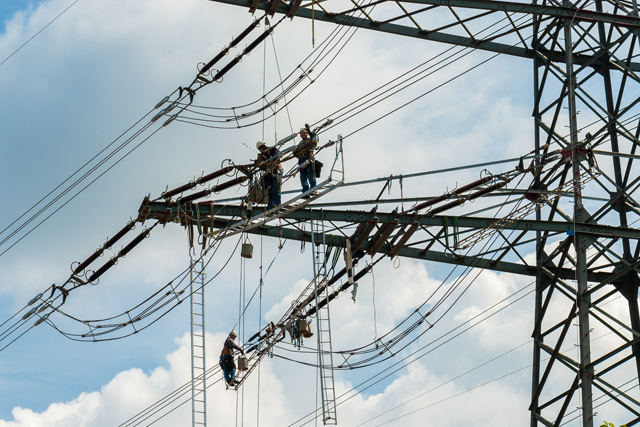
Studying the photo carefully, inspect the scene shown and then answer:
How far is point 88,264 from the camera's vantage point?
25.3 metres

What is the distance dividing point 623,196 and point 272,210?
310 inches

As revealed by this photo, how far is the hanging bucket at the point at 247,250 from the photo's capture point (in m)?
24.7

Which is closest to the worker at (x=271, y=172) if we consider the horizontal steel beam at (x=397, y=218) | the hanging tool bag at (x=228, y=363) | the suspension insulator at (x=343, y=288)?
the horizontal steel beam at (x=397, y=218)

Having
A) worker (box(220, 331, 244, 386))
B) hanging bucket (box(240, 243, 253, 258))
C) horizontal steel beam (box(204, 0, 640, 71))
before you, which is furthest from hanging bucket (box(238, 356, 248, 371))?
horizontal steel beam (box(204, 0, 640, 71))

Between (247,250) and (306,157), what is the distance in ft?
7.56

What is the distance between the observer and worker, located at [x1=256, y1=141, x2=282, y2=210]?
24.3 m


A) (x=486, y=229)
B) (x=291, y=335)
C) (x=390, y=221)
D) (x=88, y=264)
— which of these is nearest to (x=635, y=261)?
(x=486, y=229)

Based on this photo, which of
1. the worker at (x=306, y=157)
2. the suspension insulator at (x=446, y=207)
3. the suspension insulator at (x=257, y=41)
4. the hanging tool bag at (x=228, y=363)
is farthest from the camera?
the hanging tool bag at (x=228, y=363)

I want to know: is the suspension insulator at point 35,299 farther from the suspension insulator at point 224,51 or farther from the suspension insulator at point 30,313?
the suspension insulator at point 224,51

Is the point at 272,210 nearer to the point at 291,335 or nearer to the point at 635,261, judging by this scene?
the point at 291,335

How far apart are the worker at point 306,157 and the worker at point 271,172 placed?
17.7 inches

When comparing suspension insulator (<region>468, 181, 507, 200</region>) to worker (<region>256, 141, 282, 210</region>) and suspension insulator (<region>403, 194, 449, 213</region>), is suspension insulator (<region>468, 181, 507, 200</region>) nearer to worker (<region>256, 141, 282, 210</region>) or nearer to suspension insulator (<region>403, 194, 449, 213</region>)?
suspension insulator (<region>403, 194, 449, 213</region>)

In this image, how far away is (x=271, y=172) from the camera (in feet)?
79.8

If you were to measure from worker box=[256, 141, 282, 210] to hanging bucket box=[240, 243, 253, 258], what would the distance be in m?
0.97
